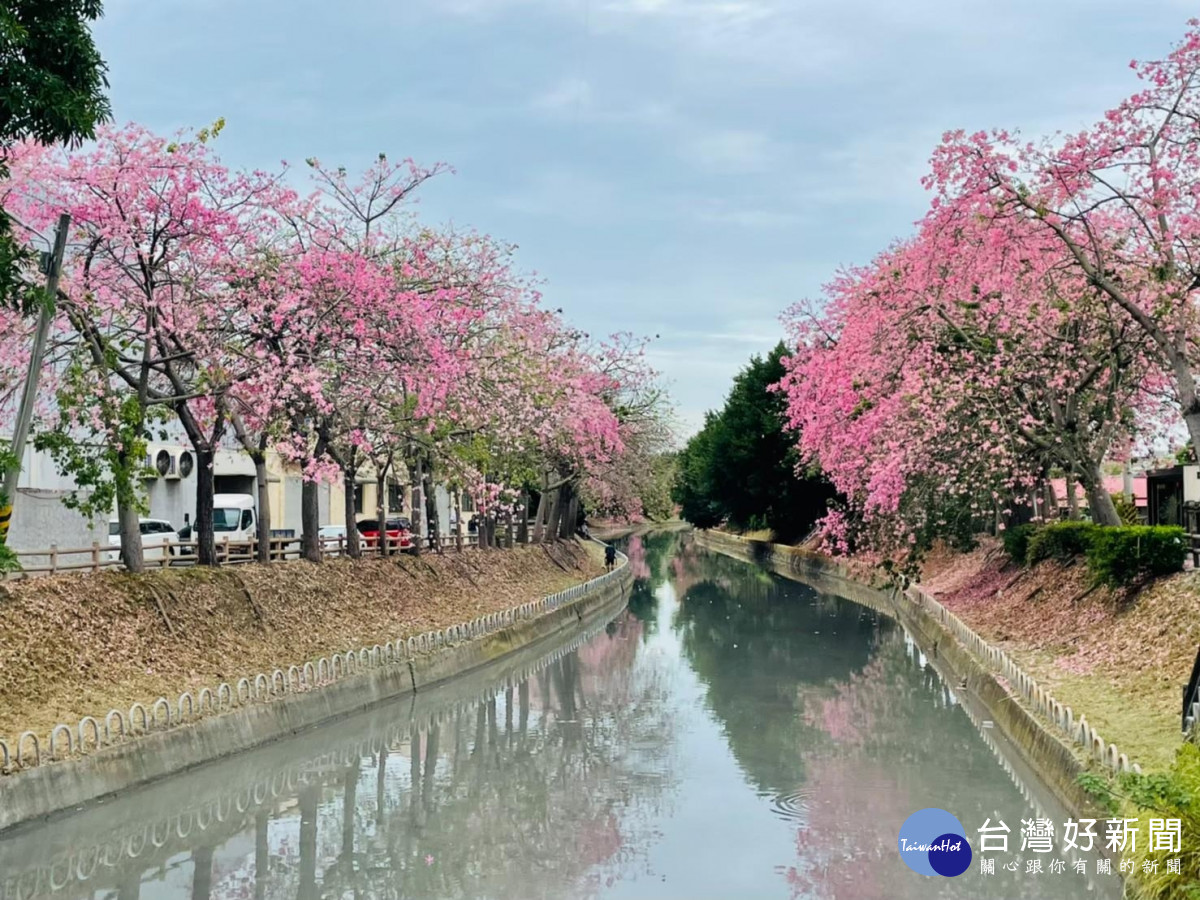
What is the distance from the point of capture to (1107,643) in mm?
20531

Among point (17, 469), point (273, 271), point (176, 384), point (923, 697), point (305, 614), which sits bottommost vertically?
point (923, 697)

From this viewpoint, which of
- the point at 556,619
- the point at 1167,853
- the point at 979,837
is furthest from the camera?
the point at 556,619

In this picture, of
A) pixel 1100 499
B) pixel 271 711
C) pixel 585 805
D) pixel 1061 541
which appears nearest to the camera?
pixel 585 805

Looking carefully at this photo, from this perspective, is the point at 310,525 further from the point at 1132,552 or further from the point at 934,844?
the point at 934,844

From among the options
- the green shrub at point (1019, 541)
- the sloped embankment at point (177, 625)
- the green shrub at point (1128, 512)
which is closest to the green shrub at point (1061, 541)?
the green shrub at point (1019, 541)

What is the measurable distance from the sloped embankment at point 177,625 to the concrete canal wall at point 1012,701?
1113 centimetres

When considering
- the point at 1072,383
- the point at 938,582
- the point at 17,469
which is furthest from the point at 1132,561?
the point at 938,582

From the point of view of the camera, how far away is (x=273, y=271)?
2175 centimetres

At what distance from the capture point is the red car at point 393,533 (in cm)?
3500

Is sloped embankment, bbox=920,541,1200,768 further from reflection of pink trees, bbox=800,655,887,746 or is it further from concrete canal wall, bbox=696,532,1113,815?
reflection of pink trees, bbox=800,655,887,746

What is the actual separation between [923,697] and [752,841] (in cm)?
1160

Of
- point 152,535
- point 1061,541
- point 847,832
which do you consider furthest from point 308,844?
point 152,535

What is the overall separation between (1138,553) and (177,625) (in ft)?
50.9

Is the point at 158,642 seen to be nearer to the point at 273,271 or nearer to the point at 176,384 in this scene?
the point at 176,384
